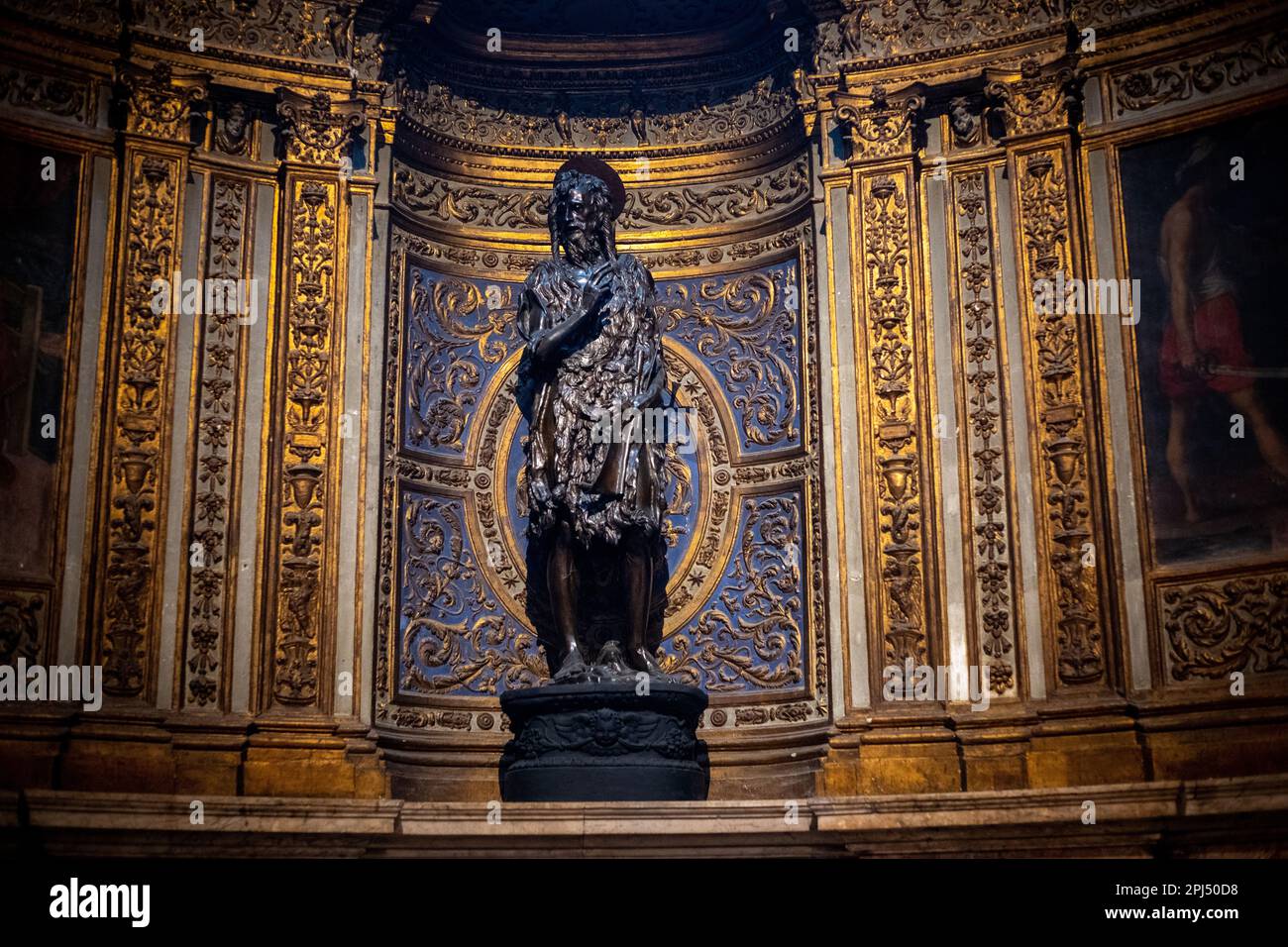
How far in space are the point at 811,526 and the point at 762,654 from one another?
888 millimetres

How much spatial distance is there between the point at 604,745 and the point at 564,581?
110 cm

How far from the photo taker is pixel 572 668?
937 centimetres

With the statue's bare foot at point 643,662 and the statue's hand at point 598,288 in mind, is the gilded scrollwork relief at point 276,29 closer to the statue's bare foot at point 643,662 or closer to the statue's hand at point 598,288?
the statue's hand at point 598,288

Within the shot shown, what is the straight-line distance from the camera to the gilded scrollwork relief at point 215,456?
915 cm

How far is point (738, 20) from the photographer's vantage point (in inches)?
431

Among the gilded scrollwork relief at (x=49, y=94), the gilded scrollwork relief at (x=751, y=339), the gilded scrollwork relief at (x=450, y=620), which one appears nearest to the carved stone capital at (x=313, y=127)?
the gilded scrollwork relief at (x=49, y=94)

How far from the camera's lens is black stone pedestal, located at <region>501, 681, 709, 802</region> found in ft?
29.3

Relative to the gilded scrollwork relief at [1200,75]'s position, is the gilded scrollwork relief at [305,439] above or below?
below

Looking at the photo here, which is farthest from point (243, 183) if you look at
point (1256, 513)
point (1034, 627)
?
point (1256, 513)

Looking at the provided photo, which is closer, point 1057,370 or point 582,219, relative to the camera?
point 1057,370

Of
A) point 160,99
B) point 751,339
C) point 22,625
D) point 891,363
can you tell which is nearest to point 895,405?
point 891,363

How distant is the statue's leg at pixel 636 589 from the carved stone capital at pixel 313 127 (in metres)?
3.04

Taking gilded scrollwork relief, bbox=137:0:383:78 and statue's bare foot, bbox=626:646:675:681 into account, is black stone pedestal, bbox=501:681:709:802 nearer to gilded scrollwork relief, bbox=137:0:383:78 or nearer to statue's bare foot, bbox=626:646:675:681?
statue's bare foot, bbox=626:646:675:681

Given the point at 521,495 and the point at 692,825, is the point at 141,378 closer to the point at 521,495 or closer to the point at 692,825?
the point at 521,495
